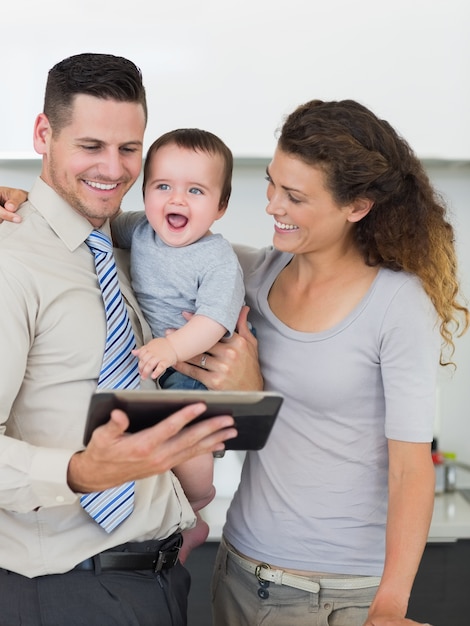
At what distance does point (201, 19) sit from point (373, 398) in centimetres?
164

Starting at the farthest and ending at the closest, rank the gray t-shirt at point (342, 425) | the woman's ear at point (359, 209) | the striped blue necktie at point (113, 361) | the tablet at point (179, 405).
→ the woman's ear at point (359, 209) → the gray t-shirt at point (342, 425) → the striped blue necktie at point (113, 361) → the tablet at point (179, 405)

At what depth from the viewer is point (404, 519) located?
1.74 metres

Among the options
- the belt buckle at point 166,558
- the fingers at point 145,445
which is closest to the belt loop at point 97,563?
the belt buckle at point 166,558

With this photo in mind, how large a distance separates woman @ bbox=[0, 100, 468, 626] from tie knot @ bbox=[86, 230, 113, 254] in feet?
0.93

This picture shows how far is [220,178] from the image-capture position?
188 cm

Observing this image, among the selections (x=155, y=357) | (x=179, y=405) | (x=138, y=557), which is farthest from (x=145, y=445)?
(x=138, y=557)

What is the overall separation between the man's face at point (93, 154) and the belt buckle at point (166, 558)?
0.63 metres

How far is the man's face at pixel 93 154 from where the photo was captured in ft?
5.51

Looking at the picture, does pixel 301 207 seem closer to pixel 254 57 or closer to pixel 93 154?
pixel 93 154

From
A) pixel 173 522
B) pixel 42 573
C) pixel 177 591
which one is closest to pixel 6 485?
pixel 42 573

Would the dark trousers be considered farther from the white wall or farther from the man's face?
the white wall

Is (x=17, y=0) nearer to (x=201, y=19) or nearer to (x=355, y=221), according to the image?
(x=201, y=19)

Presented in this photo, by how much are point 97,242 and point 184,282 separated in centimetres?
19

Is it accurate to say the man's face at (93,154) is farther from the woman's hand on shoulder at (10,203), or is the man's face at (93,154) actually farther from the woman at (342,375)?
the woman at (342,375)
